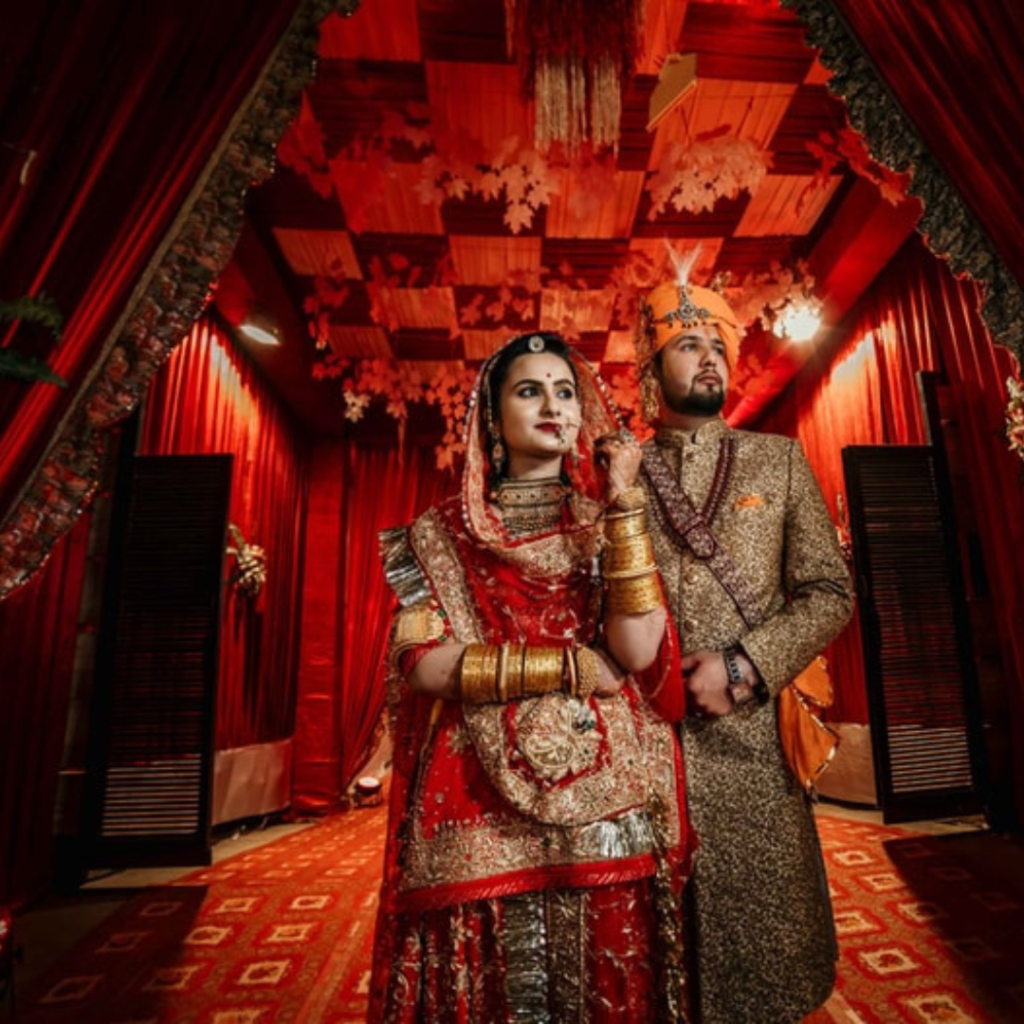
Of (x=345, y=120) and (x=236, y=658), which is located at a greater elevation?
(x=345, y=120)

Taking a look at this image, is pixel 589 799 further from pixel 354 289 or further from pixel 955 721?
pixel 354 289

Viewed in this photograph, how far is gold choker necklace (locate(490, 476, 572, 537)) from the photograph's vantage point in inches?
54.7

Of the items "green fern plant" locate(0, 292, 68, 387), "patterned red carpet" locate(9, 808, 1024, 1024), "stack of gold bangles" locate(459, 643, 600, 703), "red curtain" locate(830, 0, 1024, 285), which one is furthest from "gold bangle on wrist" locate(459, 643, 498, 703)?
"patterned red carpet" locate(9, 808, 1024, 1024)

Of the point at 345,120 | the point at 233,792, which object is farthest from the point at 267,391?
the point at 233,792

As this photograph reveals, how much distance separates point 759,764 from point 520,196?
11.2ft

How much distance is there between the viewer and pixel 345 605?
21.8 ft

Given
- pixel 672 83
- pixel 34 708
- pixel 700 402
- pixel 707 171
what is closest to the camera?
pixel 700 402

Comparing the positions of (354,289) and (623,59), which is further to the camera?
(354,289)

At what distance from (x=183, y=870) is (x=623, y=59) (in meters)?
4.45

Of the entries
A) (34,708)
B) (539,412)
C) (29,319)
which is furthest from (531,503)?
(34,708)

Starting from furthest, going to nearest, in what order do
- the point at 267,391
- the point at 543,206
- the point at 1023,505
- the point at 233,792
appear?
the point at 267,391
the point at 233,792
the point at 543,206
the point at 1023,505

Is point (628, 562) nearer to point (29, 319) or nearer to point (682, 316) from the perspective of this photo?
point (682, 316)

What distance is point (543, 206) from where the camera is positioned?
3998 millimetres

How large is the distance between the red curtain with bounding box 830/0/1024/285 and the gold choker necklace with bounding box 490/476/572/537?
41.9 inches
